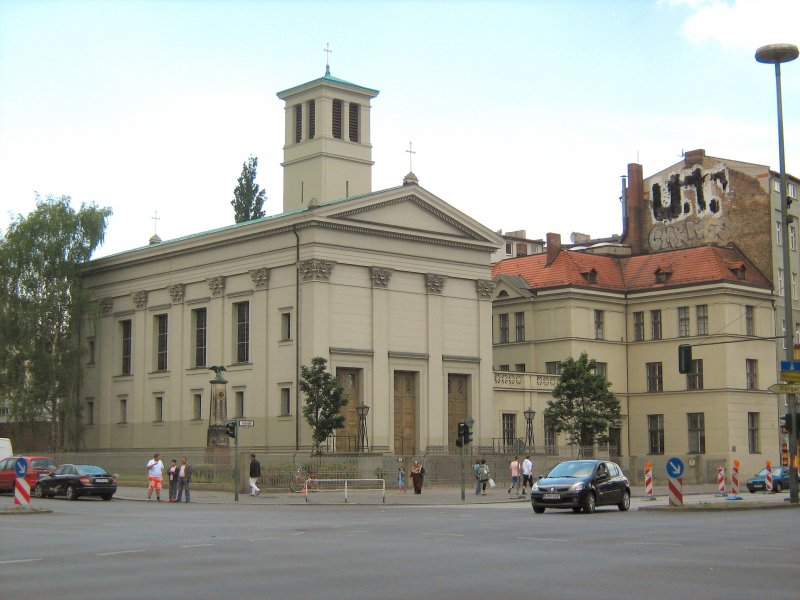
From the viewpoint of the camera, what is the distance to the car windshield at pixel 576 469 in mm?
34156

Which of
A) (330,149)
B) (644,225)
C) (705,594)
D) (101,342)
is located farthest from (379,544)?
(644,225)

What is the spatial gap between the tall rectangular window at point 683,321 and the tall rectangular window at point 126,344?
32.6 metres

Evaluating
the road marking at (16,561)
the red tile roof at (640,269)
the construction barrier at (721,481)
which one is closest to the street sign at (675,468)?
the construction barrier at (721,481)

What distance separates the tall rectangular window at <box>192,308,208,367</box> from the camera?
6444cm

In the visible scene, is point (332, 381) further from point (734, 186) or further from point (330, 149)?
point (734, 186)

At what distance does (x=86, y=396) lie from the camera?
72188mm

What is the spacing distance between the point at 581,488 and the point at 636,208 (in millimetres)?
52365

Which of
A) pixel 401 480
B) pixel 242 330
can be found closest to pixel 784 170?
pixel 401 480

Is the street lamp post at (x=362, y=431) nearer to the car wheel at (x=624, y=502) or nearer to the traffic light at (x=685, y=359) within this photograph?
the traffic light at (x=685, y=359)

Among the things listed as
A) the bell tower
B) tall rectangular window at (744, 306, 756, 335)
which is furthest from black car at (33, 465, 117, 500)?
tall rectangular window at (744, 306, 756, 335)

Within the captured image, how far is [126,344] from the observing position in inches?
2781

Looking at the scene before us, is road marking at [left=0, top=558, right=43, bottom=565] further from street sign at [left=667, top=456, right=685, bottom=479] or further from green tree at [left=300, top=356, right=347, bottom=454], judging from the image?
green tree at [left=300, top=356, right=347, bottom=454]

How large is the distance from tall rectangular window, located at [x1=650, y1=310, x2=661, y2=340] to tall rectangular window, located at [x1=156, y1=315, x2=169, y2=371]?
29318 mm

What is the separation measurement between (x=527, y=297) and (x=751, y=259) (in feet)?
46.5
